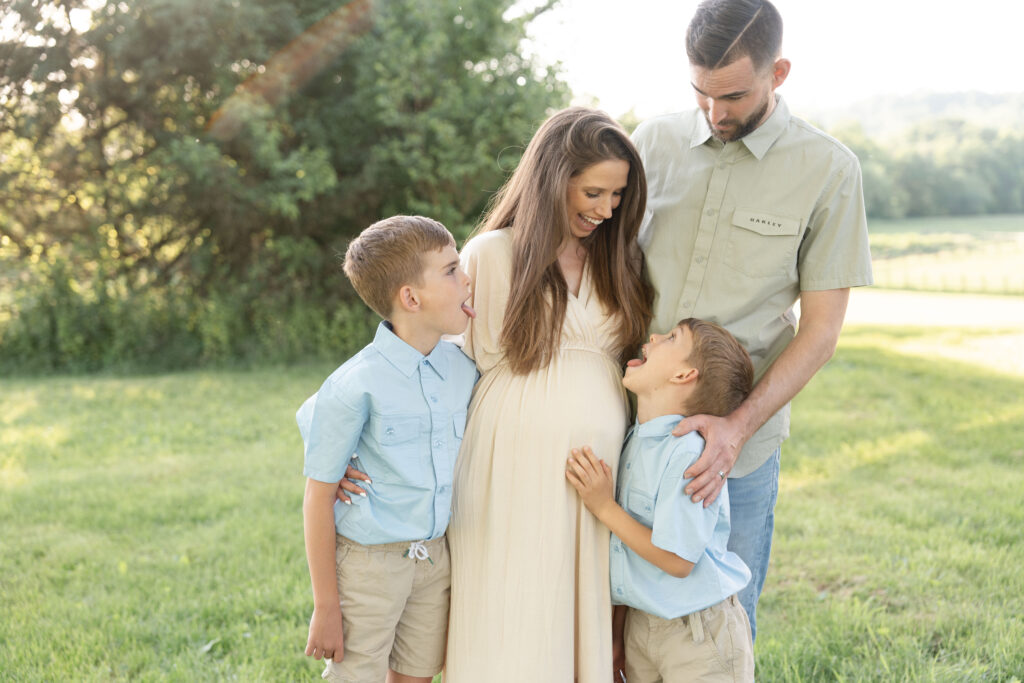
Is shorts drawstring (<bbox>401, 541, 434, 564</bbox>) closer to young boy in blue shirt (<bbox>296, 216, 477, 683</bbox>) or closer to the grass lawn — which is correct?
young boy in blue shirt (<bbox>296, 216, 477, 683</bbox>)

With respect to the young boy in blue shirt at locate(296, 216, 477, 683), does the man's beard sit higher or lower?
higher

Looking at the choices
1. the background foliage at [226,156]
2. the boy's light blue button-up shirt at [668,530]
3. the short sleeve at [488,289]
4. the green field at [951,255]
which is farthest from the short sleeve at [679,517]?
the green field at [951,255]

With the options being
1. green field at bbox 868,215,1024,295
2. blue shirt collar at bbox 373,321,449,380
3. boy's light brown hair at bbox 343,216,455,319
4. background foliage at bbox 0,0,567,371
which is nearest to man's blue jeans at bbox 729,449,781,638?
blue shirt collar at bbox 373,321,449,380

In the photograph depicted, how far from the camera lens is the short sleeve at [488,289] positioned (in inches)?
95.4

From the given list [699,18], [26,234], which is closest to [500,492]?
[699,18]

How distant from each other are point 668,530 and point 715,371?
456 mm

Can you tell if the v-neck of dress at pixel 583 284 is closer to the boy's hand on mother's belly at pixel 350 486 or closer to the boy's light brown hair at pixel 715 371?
the boy's light brown hair at pixel 715 371

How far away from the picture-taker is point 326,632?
2191mm

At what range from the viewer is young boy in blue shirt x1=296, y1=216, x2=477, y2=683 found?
2.16 m

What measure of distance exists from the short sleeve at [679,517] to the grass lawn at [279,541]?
138cm

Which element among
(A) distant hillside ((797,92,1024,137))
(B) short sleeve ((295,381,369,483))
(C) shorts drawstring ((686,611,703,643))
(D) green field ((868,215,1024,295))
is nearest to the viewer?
(B) short sleeve ((295,381,369,483))

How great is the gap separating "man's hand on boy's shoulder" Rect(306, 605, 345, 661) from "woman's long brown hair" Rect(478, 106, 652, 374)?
2.67ft

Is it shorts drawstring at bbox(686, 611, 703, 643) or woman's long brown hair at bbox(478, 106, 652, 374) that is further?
woman's long brown hair at bbox(478, 106, 652, 374)

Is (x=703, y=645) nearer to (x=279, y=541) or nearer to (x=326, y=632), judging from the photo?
(x=326, y=632)
